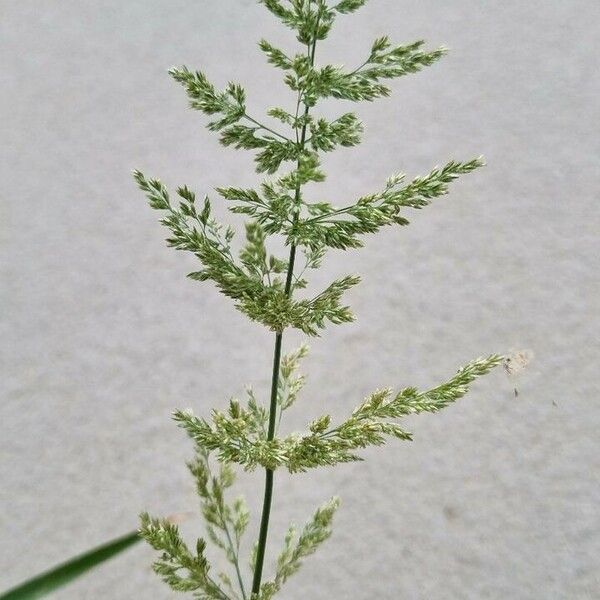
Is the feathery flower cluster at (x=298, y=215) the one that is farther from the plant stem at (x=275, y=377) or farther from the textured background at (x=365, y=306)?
the textured background at (x=365, y=306)

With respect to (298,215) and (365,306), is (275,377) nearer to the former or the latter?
(298,215)

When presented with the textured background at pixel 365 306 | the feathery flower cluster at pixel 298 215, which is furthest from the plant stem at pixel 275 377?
the textured background at pixel 365 306

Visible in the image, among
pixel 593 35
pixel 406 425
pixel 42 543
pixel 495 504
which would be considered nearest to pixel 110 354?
pixel 42 543

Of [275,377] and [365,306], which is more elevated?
[365,306]

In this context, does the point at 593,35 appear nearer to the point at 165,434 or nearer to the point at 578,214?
the point at 578,214

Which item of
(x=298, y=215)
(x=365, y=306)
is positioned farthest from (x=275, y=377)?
(x=365, y=306)

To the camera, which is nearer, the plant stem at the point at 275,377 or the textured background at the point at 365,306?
the plant stem at the point at 275,377

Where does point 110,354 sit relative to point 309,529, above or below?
above

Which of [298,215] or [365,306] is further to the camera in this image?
[365,306]
